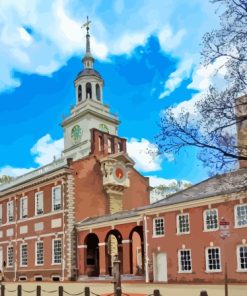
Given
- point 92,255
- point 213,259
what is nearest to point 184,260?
point 213,259

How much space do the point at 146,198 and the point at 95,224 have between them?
35.4 feet

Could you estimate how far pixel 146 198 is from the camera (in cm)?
5044

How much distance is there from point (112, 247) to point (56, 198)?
21.1 feet

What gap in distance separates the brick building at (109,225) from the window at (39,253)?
0.09 m

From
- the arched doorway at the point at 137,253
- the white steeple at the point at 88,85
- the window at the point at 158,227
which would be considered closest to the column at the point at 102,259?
the arched doorway at the point at 137,253

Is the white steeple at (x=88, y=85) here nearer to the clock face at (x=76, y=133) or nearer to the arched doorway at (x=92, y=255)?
the clock face at (x=76, y=133)

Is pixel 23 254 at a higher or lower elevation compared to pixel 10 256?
higher

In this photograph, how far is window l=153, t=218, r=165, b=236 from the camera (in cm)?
3392

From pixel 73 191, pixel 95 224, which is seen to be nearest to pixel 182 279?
pixel 95 224

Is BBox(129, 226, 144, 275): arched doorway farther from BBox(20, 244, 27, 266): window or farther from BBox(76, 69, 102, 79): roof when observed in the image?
BBox(76, 69, 102, 79): roof

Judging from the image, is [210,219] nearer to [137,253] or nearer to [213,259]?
[213,259]

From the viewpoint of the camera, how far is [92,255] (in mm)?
43469

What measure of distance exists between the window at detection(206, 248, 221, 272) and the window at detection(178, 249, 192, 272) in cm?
140

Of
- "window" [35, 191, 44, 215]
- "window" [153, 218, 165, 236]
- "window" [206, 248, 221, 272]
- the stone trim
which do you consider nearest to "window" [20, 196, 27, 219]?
"window" [35, 191, 44, 215]
